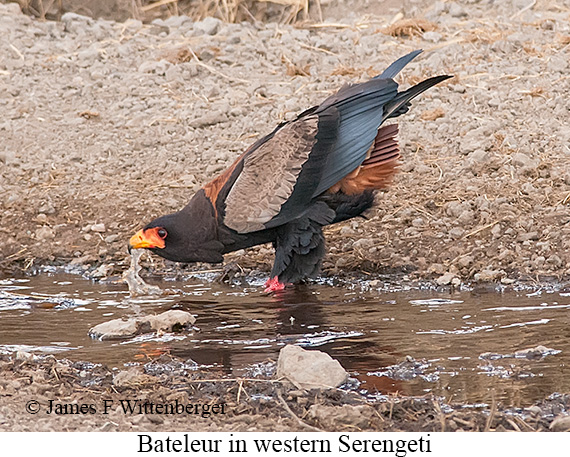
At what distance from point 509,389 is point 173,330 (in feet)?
6.43

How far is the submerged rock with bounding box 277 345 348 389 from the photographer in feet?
14.3

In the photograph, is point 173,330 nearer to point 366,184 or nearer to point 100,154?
point 366,184

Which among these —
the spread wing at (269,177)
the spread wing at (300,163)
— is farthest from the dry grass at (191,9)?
the spread wing at (269,177)

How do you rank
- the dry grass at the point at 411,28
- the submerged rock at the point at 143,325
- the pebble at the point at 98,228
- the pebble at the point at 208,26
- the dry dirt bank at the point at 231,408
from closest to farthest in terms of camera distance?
the dry dirt bank at the point at 231,408 → the submerged rock at the point at 143,325 → the pebble at the point at 98,228 → the dry grass at the point at 411,28 → the pebble at the point at 208,26

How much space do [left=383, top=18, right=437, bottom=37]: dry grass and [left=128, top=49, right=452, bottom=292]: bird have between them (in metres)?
3.99

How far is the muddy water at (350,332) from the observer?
457 centimetres

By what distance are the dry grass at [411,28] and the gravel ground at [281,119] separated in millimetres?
25

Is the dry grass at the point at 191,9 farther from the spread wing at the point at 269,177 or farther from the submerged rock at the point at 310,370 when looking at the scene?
the submerged rock at the point at 310,370

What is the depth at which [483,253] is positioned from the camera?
21.6ft

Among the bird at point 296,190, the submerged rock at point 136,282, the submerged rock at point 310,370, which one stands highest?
the bird at point 296,190

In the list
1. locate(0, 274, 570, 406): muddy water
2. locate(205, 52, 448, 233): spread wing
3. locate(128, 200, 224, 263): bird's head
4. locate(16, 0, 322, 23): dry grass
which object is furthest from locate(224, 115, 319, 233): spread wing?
locate(16, 0, 322, 23): dry grass

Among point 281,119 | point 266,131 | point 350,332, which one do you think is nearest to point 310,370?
point 350,332

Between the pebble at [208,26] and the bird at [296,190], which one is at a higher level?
the pebble at [208,26]

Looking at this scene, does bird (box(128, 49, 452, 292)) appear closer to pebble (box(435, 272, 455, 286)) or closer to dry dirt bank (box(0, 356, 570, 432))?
pebble (box(435, 272, 455, 286))
